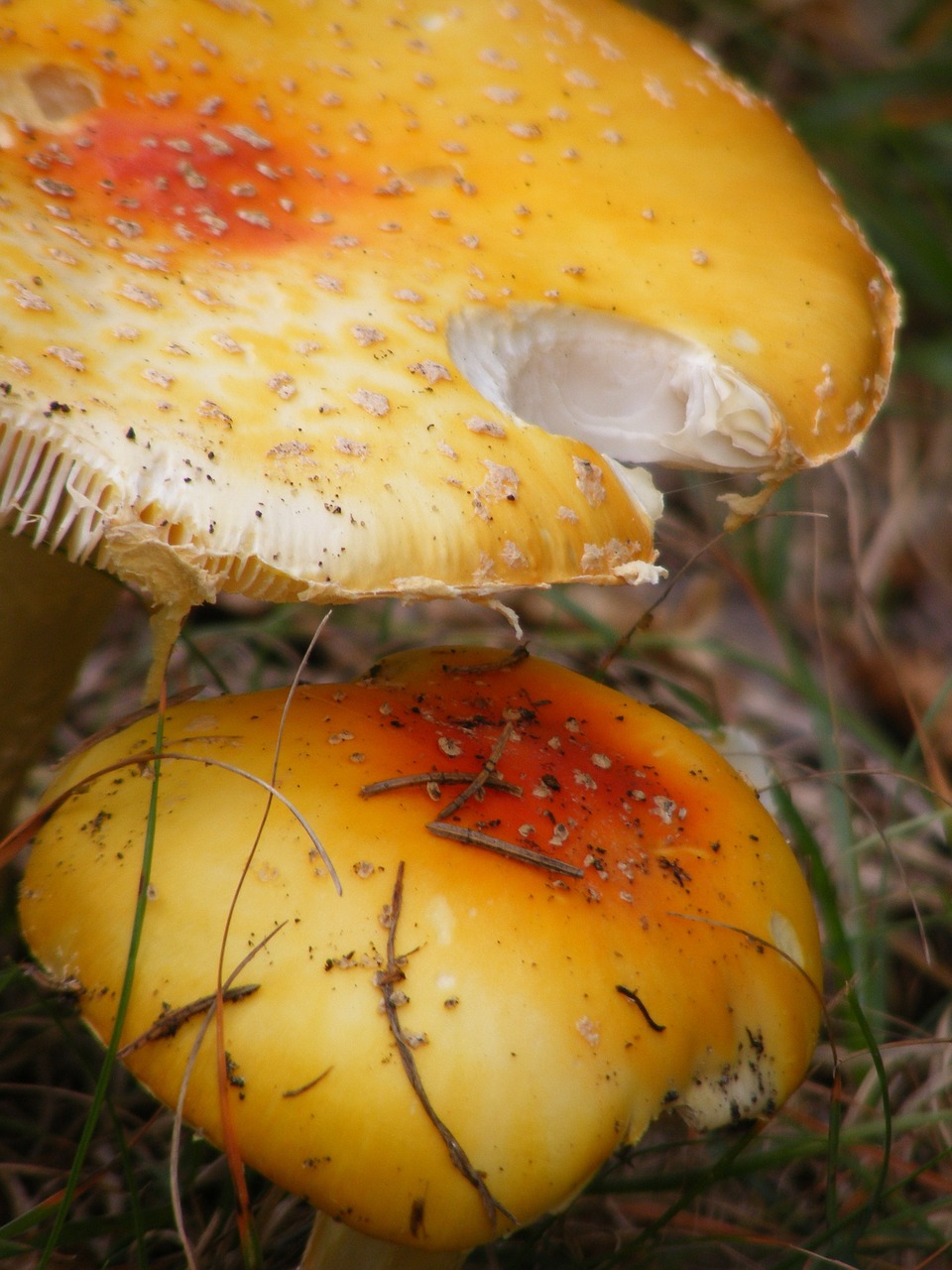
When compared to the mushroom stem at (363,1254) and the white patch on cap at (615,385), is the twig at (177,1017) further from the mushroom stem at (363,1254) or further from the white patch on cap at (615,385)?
the white patch on cap at (615,385)

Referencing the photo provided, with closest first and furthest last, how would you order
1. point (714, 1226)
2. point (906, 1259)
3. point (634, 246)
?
point (634, 246)
point (714, 1226)
point (906, 1259)

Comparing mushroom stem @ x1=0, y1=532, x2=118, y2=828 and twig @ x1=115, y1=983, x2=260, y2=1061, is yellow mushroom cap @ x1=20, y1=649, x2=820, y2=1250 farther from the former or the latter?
mushroom stem @ x1=0, y1=532, x2=118, y2=828

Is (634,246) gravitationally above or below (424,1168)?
above

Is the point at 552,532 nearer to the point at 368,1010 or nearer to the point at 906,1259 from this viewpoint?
the point at 368,1010

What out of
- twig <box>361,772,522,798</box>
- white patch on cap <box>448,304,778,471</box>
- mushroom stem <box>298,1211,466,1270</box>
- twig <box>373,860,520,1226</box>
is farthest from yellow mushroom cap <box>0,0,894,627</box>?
mushroom stem <box>298,1211,466,1270</box>

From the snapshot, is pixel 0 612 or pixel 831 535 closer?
pixel 0 612

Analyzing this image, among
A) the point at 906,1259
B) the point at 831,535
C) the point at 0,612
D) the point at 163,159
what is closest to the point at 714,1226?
the point at 906,1259

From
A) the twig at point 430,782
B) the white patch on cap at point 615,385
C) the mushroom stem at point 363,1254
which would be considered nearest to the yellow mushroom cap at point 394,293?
the white patch on cap at point 615,385
